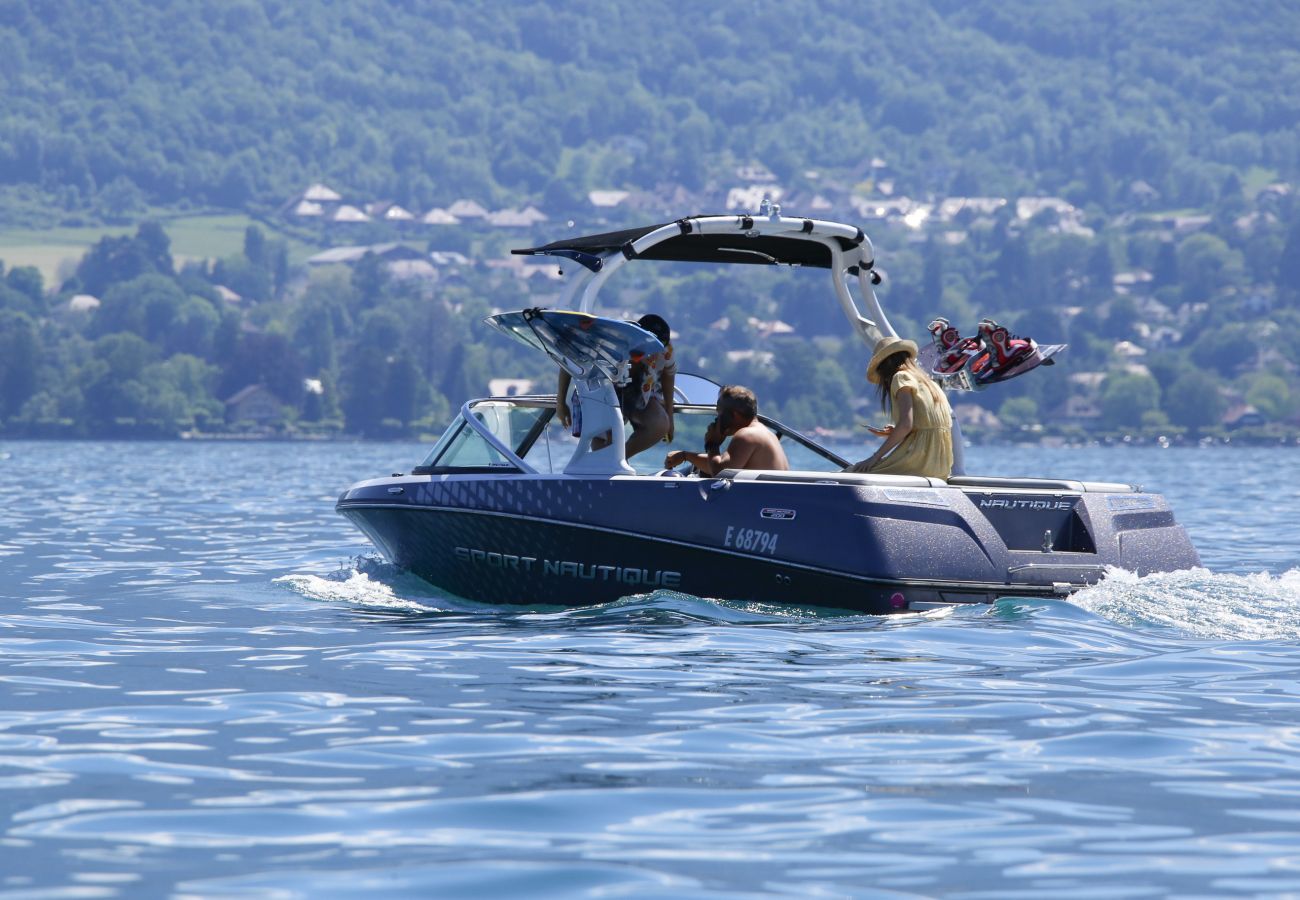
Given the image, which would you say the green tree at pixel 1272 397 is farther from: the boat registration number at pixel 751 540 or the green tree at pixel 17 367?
the boat registration number at pixel 751 540

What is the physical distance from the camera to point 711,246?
13.2m

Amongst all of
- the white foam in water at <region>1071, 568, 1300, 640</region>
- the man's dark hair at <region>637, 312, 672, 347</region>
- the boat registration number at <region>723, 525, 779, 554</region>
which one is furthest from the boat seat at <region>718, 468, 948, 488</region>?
the man's dark hair at <region>637, 312, 672, 347</region>

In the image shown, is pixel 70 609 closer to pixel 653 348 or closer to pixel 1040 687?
pixel 653 348

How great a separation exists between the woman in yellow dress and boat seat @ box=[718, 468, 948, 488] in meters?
0.52

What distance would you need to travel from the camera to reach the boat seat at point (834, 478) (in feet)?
34.3

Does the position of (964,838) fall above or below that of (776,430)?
below

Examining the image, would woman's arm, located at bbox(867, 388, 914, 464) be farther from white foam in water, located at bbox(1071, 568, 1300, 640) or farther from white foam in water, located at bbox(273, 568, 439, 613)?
white foam in water, located at bbox(273, 568, 439, 613)

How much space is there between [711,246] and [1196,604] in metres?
3.98

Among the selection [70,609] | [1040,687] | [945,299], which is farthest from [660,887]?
[945,299]

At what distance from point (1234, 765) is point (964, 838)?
1493mm

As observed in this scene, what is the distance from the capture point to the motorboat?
410 inches

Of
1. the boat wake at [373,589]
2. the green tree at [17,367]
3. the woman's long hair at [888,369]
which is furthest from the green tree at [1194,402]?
the woman's long hair at [888,369]

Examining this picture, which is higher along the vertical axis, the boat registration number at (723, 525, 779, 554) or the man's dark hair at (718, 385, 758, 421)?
the man's dark hair at (718, 385, 758, 421)

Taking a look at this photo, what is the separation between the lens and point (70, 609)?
12492 millimetres
